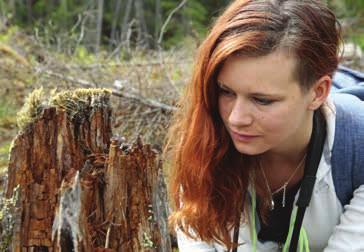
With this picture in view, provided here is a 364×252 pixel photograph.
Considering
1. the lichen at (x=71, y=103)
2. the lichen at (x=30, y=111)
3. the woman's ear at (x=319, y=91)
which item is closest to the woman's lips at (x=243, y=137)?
the woman's ear at (x=319, y=91)

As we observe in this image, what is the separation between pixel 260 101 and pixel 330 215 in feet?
1.99

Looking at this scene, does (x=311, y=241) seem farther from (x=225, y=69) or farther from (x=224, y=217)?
(x=225, y=69)

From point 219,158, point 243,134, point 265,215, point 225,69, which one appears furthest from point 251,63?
point 265,215

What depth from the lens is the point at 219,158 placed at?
2168mm

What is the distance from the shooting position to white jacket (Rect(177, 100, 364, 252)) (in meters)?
2.15

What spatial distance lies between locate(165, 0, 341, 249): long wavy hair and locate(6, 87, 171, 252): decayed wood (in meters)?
0.38

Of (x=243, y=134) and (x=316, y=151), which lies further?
(x=316, y=151)

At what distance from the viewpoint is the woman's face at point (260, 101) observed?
1835 mm

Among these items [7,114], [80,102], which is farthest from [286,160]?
[7,114]

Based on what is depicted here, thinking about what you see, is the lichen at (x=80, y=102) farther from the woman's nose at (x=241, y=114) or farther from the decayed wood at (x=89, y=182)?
the woman's nose at (x=241, y=114)

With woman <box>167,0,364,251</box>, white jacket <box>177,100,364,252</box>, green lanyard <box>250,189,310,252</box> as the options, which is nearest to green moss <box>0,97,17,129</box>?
woman <box>167,0,364,251</box>

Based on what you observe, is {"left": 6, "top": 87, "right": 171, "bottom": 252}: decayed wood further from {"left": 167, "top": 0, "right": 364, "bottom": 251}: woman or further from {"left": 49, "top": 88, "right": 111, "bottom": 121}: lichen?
{"left": 167, "top": 0, "right": 364, "bottom": 251}: woman

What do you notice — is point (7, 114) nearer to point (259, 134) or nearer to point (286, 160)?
point (286, 160)

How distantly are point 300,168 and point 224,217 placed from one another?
0.32 metres
